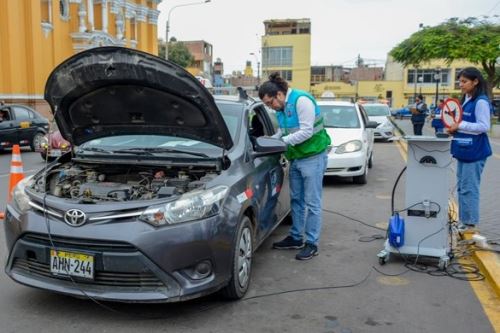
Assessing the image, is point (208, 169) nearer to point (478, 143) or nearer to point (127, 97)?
point (127, 97)

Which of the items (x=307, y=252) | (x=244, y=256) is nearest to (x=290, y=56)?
(x=307, y=252)

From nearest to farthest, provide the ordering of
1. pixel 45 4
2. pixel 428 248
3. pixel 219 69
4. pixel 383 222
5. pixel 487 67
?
pixel 428 248, pixel 383 222, pixel 45 4, pixel 487 67, pixel 219 69

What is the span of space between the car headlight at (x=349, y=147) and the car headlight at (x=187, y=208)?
618cm

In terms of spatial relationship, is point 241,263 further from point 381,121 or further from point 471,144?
point 381,121

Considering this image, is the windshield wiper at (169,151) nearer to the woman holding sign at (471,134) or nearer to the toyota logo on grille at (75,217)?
the toyota logo on grille at (75,217)

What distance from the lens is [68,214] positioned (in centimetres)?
373

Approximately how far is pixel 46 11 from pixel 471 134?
2543 cm

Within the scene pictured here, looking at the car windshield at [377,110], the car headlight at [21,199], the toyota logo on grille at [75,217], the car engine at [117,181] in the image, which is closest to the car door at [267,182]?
the car engine at [117,181]

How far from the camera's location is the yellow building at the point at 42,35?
23922 millimetres

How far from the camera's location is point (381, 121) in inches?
851

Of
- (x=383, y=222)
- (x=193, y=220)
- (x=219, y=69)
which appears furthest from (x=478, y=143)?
(x=219, y=69)

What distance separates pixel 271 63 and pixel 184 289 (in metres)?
76.0

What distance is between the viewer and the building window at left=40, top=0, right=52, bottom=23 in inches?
1040

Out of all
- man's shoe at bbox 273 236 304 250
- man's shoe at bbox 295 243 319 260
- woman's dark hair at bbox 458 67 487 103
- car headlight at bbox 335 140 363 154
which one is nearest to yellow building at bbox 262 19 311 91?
car headlight at bbox 335 140 363 154
